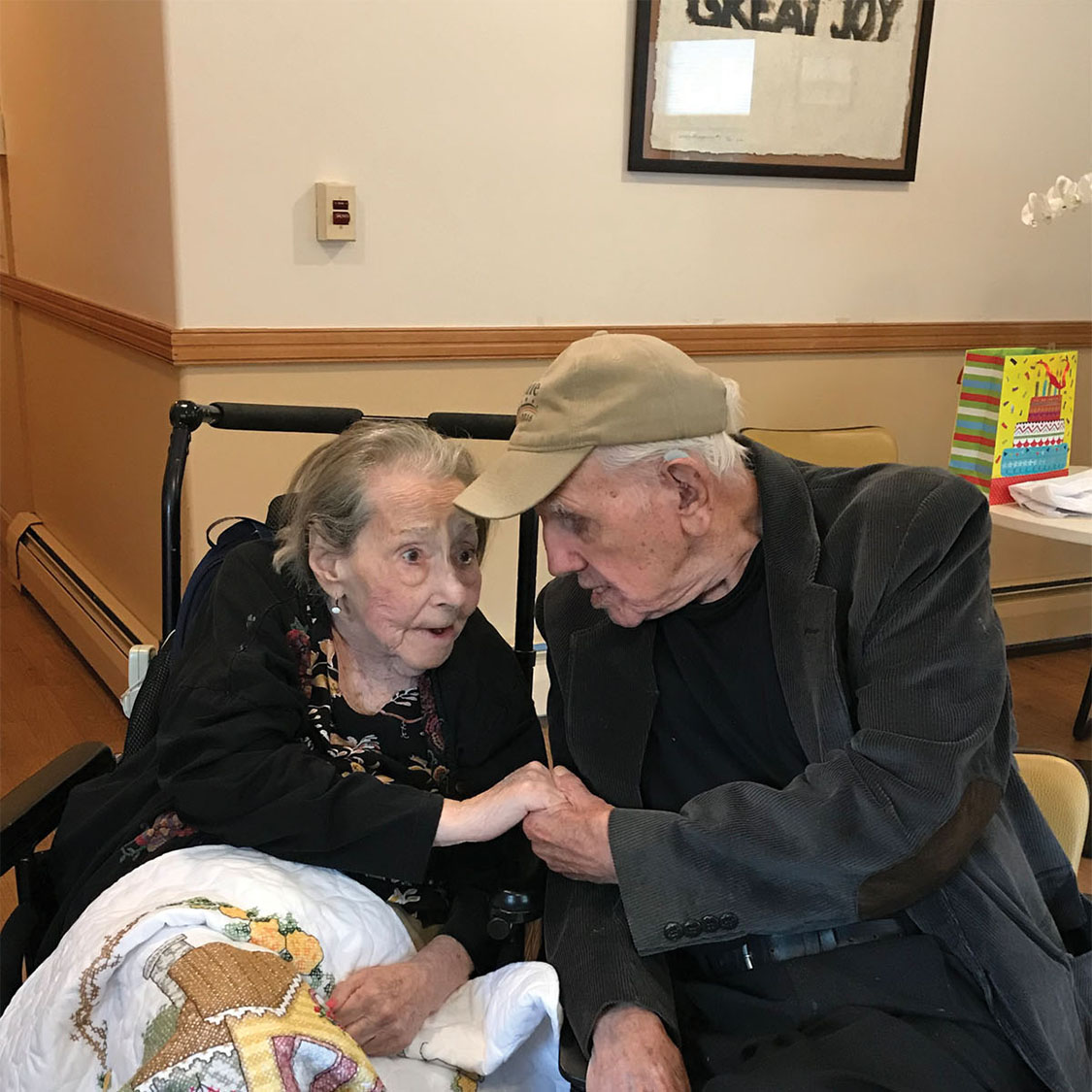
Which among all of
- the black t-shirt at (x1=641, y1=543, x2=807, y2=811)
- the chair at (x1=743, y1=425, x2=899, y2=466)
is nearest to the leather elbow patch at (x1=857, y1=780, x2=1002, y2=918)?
the black t-shirt at (x1=641, y1=543, x2=807, y2=811)

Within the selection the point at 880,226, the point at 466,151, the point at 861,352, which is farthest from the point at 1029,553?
the point at 466,151

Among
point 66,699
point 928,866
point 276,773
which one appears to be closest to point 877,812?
point 928,866

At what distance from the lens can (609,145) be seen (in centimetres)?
305

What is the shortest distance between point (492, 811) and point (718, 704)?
0.29 meters

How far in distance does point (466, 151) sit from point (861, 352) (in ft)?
4.46

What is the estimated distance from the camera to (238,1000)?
1.07 meters

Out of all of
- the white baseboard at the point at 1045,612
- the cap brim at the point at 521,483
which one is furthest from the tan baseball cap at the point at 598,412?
the white baseboard at the point at 1045,612

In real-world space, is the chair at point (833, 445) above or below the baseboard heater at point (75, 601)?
above

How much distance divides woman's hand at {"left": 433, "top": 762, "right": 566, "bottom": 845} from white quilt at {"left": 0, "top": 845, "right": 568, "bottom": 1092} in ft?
0.43

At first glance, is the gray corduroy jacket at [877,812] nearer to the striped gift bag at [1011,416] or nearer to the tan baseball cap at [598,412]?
the tan baseball cap at [598,412]

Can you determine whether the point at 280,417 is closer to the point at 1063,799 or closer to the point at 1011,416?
the point at 1063,799

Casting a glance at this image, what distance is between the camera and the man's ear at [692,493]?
133 centimetres

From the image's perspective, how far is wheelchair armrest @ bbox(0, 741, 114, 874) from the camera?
56.2 inches

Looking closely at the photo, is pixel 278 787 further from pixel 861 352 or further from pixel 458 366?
pixel 861 352
